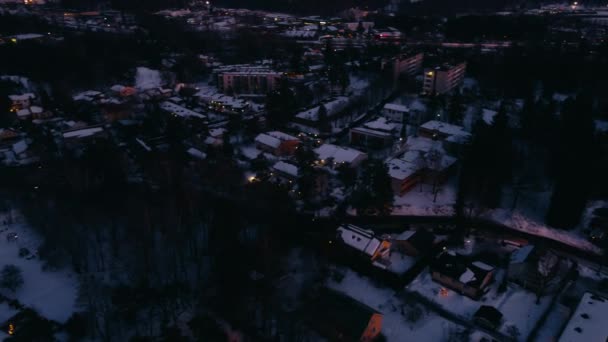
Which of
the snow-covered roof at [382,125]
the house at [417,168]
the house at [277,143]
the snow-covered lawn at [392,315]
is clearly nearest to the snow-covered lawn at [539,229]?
the house at [417,168]

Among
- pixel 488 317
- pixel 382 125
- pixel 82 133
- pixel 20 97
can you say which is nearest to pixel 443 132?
pixel 382 125

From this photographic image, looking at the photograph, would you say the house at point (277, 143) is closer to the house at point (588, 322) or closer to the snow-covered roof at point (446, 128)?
the snow-covered roof at point (446, 128)

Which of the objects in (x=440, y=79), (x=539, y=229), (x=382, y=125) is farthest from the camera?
(x=440, y=79)

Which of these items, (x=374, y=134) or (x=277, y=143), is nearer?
(x=277, y=143)

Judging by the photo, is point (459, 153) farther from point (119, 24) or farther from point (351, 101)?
point (119, 24)

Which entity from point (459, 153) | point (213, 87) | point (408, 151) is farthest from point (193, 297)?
point (213, 87)

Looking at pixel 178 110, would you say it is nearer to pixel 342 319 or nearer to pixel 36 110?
pixel 36 110
